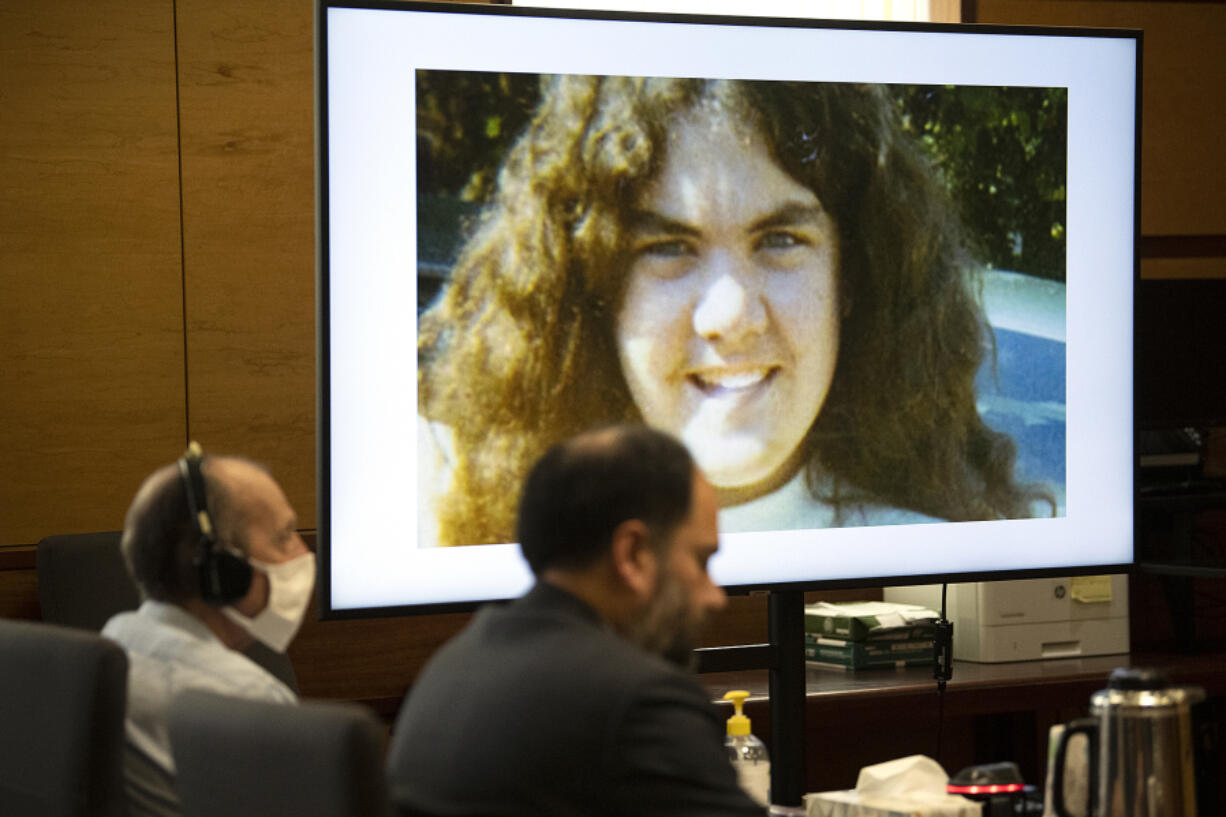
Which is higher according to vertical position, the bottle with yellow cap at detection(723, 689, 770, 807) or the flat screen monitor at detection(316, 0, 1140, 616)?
the flat screen monitor at detection(316, 0, 1140, 616)

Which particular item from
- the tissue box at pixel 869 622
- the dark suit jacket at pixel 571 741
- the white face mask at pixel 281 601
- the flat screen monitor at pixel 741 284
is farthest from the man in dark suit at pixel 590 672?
the tissue box at pixel 869 622

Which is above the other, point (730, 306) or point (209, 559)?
point (730, 306)

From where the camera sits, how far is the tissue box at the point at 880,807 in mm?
2145

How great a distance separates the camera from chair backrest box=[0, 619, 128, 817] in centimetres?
159

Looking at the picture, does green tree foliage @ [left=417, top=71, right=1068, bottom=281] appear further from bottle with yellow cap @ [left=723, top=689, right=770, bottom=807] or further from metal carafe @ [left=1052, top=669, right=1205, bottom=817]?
metal carafe @ [left=1052, top=669, right=1205, bottom=817]

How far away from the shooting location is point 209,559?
1.89 meters

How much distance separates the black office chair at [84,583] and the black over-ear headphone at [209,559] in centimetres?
128

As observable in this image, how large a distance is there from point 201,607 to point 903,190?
164 cm

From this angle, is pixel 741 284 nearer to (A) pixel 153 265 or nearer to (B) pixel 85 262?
(A) pixel 153 265

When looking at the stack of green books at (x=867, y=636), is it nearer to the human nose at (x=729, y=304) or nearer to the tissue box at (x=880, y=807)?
the human nose at (x=729, y=304)

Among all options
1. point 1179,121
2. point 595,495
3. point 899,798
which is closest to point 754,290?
point 899,798

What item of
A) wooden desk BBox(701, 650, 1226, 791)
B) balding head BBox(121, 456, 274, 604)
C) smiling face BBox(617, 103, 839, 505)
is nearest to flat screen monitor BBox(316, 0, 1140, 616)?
smiling face BBox(617, 103, 839, 505)

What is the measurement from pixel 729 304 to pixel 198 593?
1.26m

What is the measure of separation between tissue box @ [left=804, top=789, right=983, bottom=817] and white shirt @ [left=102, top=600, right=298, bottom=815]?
889 mm
